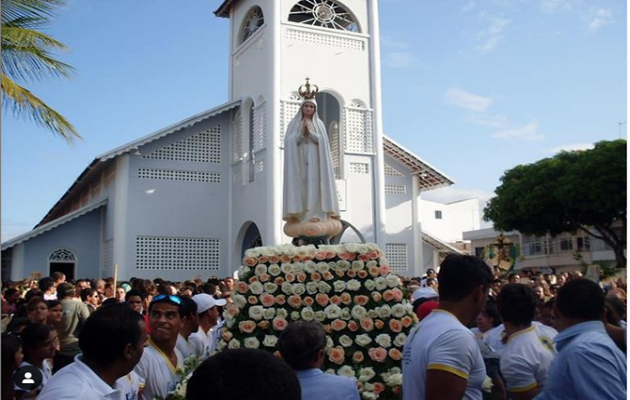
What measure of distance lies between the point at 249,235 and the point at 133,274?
446 centimetres

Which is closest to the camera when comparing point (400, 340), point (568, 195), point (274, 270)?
point (400, 340)

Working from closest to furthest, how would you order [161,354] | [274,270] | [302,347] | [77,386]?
[77,386], [302,347], [161,354], [274,270]

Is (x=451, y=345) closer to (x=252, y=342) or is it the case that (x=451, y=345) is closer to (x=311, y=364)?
(x=311, y=364)

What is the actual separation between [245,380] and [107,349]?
151 centimetres

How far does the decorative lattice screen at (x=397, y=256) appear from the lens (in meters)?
23.8

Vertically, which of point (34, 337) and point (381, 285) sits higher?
point (381, 285)

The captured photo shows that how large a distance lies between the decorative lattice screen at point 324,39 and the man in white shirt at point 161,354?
18366mm

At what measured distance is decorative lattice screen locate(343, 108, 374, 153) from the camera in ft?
72.7

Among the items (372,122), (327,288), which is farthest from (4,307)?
(372,122)

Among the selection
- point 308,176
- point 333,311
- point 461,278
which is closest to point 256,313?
point 333,311

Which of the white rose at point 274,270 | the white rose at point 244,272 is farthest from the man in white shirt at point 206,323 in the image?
the white rose at point 274,270

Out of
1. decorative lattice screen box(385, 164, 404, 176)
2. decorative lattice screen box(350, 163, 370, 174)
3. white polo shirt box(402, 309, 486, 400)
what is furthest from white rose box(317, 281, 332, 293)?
decorative lattice screen box(385, 164, 404, 176)

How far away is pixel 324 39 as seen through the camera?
878 inches

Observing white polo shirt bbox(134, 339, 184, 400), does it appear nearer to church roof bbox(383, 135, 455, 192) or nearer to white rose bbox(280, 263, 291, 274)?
white rose bbox(280, 263, 291, 274)
